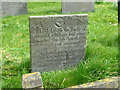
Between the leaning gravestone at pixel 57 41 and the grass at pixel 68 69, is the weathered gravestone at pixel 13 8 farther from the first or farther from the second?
the leaning gravestone at pixel 57 41

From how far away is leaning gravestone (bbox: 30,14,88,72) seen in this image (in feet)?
9.48

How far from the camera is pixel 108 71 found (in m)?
2.86

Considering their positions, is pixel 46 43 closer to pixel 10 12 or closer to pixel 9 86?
pixel 9 86

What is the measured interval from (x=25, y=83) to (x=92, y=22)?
4482mm

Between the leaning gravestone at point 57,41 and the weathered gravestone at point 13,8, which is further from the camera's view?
the weathered gravestone at point 13,8

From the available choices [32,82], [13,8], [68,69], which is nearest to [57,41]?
[68,69]

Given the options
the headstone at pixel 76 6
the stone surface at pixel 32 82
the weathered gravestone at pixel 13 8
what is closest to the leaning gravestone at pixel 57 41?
the stone surface at pixel 32 82

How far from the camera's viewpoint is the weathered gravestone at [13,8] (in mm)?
7195

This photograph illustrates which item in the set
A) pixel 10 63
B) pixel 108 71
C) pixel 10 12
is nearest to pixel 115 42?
pixel 108 71

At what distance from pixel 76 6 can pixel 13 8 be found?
2.67 meters

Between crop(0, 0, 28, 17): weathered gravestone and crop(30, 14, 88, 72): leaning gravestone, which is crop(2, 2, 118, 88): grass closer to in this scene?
crop(30, 14, 88, 72): leaning gravestone

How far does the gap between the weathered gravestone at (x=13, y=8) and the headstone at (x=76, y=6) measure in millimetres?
1690

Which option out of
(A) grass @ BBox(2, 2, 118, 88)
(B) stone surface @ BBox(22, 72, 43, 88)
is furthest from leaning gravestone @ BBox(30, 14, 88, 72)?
(B) stone surface @ BBox(22, 72, 43, 88)

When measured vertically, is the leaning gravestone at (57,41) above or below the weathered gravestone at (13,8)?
below
